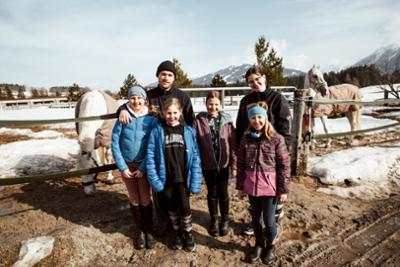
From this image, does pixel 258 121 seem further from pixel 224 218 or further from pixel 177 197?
pixel 224 218

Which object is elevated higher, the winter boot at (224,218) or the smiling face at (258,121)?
the smiling face at (258,121)

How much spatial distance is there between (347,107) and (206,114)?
17.2 feet

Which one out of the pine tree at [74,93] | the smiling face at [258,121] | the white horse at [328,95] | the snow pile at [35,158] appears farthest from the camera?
the pine tree at [74,93]

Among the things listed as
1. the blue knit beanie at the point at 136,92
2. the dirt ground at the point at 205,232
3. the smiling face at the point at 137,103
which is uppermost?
the blue knit beanie at the point at 136,92

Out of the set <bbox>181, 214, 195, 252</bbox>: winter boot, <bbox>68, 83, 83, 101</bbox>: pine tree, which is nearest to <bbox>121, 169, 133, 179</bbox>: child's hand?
<bbox>181, 214, 195, 252</bbox>: winter boot

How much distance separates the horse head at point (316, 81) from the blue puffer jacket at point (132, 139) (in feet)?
15.8

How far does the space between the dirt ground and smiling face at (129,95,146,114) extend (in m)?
1.25

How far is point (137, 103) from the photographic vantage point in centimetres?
222

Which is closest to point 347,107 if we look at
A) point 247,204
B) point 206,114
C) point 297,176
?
point 297,176

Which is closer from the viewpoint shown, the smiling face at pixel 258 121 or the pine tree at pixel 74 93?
the smiling face at pixel 258 121

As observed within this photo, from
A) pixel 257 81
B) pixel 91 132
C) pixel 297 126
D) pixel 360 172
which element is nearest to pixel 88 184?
pixel 91 132

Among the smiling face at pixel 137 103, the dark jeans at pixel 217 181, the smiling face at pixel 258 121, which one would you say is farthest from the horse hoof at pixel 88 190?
the smiling face at pixel 258 121

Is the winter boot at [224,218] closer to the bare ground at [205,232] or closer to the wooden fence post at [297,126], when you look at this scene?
the bare ground at [205,232]

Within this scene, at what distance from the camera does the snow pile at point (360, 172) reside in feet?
11.0
